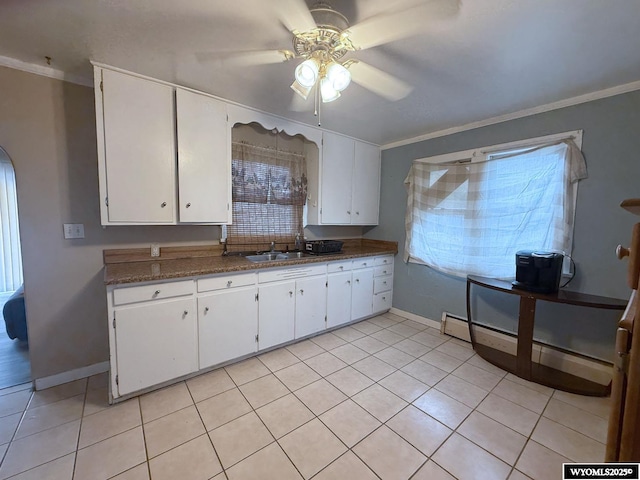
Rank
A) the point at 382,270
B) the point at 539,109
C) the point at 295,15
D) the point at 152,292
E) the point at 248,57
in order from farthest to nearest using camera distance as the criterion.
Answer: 1. the point at 382,270
2. the point at 539,109
3. the point at 152,292
4. the point at 248,57
5. the point at 295,15

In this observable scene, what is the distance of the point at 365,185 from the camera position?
142 inches

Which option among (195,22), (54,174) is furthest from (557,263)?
(54,174)

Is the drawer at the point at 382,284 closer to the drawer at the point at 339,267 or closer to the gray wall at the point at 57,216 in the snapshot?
the drawer at the point at 339,267

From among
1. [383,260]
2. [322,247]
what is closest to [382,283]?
[383,260]

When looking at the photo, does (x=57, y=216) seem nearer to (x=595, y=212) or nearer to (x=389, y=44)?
(x=389, y=44)

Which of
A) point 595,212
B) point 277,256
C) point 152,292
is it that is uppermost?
point 595,212

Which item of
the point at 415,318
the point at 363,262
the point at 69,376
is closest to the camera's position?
the point at 69,376

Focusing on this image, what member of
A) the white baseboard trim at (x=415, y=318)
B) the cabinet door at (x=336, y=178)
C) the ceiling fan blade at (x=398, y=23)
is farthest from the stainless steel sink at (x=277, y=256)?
the ceiling fan blade at (x=398, y=23)

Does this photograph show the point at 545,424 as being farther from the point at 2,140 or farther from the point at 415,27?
the point at 2,140

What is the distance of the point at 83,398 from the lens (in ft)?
6.15

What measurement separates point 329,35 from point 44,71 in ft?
7.04

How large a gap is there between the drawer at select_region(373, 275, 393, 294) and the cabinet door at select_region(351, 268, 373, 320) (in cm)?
8

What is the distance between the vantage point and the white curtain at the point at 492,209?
224 centimetres

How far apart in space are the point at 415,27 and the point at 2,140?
9.36ft
